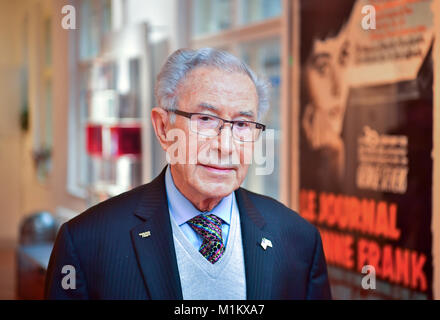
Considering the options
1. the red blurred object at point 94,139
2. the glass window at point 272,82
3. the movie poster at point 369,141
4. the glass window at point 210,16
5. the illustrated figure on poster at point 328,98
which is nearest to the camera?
the movie poster at point 369,141

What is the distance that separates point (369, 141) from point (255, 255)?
1600 mm

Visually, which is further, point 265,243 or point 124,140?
point 124,140

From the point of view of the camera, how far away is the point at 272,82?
3.71 meters

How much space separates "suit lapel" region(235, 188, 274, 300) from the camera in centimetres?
117

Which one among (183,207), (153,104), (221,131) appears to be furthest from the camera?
(153,104)

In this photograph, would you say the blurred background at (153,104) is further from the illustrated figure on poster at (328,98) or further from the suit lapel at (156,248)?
the suit lapel at (156,248)

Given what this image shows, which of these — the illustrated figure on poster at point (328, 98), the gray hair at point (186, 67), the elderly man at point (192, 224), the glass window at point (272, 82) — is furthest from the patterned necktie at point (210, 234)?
the glass window at point (272, 82)

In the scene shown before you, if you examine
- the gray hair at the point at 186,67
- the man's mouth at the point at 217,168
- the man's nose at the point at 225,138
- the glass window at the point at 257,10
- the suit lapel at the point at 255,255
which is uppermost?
the glass window at the point at 257,10

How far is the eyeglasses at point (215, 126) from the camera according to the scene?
1.13 metres

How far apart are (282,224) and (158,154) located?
3.16 metres

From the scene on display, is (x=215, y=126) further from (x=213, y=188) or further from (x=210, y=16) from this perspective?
(x=210, y=16)

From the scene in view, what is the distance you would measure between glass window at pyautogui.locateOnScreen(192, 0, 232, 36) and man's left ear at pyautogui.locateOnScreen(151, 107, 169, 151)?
2.93 metres

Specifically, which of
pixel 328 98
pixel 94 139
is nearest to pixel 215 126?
pixel 328 98
